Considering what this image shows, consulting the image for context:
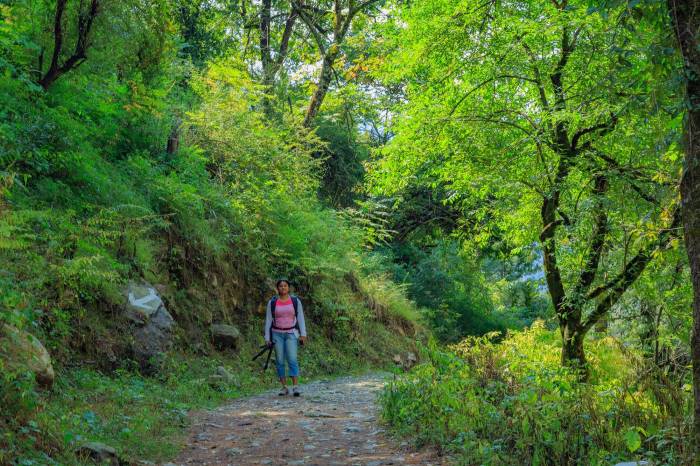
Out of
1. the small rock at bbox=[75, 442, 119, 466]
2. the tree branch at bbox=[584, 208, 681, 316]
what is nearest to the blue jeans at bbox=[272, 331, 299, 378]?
the tree branch at bbox=[584, 208, 681, 316]

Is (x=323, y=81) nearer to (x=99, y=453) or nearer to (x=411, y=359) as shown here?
(x=411, y=359)

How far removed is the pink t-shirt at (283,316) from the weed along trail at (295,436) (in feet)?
4.21

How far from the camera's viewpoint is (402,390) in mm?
8219

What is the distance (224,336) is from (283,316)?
6.46 ft

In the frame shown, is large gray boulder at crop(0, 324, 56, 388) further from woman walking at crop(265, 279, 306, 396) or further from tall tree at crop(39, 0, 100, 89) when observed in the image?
woman walking at crop(265, 279, 306, 396)

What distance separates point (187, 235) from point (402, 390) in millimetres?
6453

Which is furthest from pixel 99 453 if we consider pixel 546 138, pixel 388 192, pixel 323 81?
Result: pixel 323 81

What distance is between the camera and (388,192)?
47.7 ft

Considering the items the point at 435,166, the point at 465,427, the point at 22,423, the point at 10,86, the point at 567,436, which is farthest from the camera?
the point at 435,166

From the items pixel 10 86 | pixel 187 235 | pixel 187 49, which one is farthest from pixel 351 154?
pixel 10 86

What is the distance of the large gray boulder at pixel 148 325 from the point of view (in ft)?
32.0

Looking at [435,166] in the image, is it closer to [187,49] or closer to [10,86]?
[10,86]

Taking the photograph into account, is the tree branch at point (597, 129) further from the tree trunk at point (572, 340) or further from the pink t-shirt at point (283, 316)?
the pink t-shirt at point (283, 316)

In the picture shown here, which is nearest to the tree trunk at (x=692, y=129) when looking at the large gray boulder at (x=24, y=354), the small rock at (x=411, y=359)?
the large gray boulder at (x=24, y=354)
